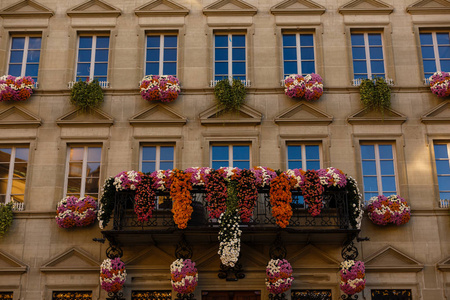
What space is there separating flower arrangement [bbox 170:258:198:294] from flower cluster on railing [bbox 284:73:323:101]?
20.0ft

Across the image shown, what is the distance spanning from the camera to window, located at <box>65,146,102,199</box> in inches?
714

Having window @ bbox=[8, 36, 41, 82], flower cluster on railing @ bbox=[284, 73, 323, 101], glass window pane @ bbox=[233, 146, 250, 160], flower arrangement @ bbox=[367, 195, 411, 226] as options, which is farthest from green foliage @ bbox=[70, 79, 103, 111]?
flower arrangement @ bbox=[367, 195, 411, 226]

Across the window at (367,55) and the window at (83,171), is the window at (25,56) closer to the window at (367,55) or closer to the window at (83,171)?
the window at (83,171)

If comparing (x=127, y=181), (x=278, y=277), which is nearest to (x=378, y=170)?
(x=278, y=277)

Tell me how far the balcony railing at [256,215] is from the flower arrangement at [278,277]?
3.46 feet

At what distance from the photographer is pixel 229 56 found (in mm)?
19547

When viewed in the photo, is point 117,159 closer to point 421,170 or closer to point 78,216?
point 78,216

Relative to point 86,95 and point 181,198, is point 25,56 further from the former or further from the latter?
point 181,198

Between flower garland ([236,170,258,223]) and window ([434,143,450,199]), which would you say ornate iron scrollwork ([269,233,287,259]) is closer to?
flower garland ([236,170,258,223])

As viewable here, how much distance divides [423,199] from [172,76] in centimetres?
843

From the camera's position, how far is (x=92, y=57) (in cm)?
Result: 1955

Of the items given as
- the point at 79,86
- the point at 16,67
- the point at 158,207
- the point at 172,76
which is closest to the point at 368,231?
the point at 158,207

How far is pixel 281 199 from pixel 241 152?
286 centimetres

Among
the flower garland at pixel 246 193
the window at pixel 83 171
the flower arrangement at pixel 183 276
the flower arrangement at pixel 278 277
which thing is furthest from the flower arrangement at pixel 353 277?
the window at pixel 83 171
